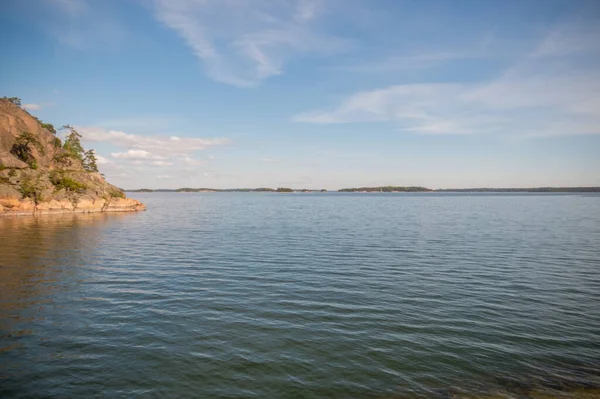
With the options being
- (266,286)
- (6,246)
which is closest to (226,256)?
(266,286)

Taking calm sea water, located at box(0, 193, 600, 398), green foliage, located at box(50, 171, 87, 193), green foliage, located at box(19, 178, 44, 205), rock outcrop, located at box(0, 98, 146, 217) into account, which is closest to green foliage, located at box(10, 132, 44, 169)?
rock outcrop, located at box(0, 98, 146, 217)

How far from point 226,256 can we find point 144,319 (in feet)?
47.6

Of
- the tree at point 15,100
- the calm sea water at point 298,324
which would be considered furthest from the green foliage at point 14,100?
the calm sea water at point 298,324

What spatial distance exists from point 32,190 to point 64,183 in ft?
31.5

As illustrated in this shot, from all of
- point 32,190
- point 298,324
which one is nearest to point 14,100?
point 32,190

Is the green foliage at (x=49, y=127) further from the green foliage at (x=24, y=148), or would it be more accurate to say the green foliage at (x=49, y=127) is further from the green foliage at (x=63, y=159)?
the green foliage at (x=24, y=148)

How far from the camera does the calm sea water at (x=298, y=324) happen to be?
10.6 metres

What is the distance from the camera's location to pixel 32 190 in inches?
2879

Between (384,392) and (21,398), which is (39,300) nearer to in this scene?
(21,398)

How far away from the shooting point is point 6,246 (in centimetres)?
3353

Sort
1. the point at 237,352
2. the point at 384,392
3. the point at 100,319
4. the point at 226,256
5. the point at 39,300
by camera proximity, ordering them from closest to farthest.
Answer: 1. the point at 384,392
2. the point at 237,352
3. the point at 100,319
4. the point at 39,300
5. the point at 226,256

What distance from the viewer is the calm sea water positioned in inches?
416

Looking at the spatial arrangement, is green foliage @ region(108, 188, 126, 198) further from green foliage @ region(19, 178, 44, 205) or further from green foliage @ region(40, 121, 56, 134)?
green foliage @ region(40, 121, 56, 134)

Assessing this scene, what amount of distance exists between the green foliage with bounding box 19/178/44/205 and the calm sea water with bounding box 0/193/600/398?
5395cm
